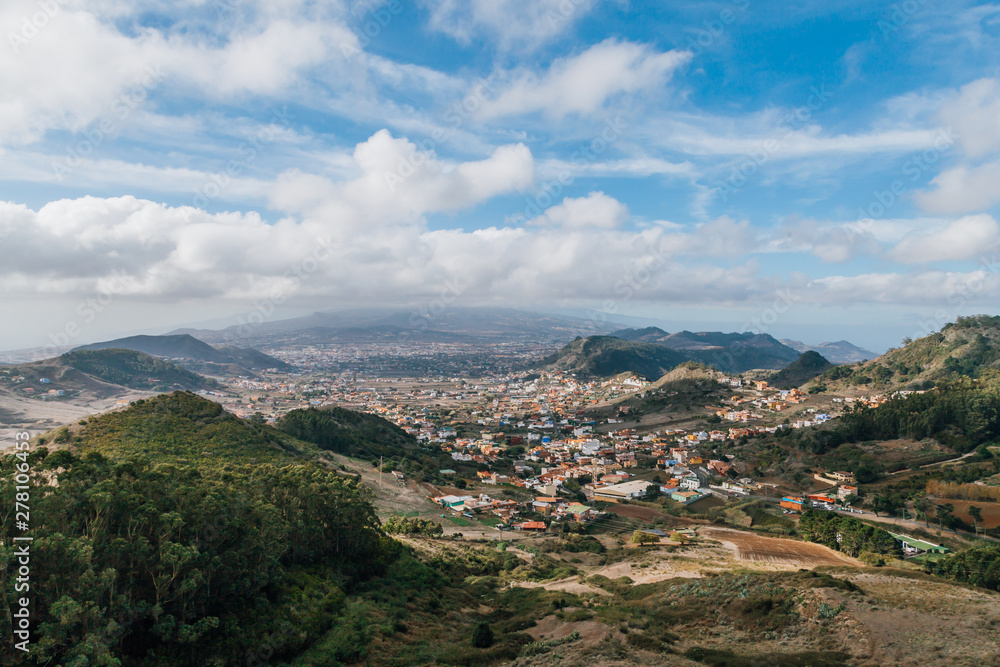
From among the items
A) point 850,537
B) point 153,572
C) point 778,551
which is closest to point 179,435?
point 153,572

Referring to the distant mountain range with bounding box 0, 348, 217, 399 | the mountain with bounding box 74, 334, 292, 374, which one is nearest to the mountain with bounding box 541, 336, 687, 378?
the mountain with bounding box 74, 334, 292, 374

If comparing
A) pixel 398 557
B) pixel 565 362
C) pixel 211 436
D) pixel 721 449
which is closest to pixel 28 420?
pixel 211 436

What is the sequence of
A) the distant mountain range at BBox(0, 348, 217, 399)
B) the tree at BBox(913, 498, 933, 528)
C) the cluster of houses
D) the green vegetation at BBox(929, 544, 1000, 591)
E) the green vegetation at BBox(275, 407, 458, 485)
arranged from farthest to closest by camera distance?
the distant mountain range at BBox(0, 348, 217, 399)
the green vegetation at BBox(275, 407, 458, 485)
the tree at BBox(913, 498, 933, 528)
the cluster of houses
the green vegetation at BBox(929, 544, 1000, 591)

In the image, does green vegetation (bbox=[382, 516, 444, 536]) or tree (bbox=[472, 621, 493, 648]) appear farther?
green vegetation (bbox=[382, 516, 444, 536])

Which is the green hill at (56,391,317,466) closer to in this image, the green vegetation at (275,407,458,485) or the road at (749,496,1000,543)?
the green vegetation at (275,407,458,485)

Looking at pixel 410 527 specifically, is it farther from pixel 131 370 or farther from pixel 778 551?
pixel 131 370

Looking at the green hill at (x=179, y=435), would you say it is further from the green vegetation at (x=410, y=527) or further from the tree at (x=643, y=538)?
the tree at (x=643, y=538)

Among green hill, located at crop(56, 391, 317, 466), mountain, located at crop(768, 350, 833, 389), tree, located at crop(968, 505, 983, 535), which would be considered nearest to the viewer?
green hill, located at crop(56, 391, 317, 466)
